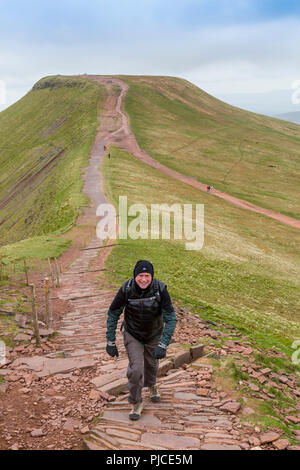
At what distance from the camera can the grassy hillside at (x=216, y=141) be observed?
69.8 metres

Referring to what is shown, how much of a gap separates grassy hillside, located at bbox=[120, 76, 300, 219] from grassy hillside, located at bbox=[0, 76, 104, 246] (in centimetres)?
1382

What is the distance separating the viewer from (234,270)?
2756cm

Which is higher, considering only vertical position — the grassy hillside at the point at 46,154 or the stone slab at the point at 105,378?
the grassy hillside at the point at 46,154

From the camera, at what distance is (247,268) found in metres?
28.9

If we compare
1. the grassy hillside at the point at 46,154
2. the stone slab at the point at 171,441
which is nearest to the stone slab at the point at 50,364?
the stone slab at the point at 171,441

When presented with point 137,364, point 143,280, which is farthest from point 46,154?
point 137,364

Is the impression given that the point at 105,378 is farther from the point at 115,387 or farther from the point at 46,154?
the point at 46,154

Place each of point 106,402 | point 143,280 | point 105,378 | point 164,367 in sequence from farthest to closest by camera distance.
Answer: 1. point 164,367
2. point 105,378
3. point 106,402
4. point 143,280

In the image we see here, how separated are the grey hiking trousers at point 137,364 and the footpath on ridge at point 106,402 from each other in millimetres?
619

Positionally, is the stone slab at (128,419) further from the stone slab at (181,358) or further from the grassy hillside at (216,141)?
the grassy hillside at (216,141)

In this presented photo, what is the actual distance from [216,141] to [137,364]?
3712 inches

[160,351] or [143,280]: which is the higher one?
[143,280]

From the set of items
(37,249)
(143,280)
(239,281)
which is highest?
(143,280)

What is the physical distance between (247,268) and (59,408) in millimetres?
22158
